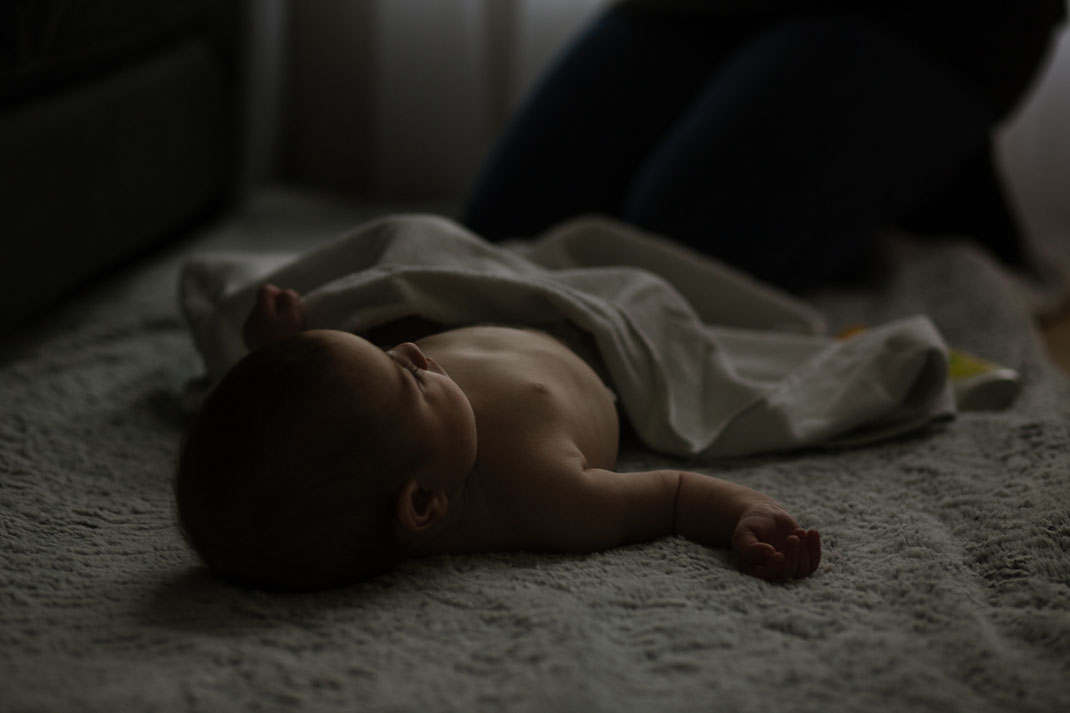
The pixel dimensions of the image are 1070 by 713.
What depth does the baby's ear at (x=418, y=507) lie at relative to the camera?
661 mm

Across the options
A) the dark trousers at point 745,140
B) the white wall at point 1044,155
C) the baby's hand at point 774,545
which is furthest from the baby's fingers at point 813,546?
the white wall at point 1044,155

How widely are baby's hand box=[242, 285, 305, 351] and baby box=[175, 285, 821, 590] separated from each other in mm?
189

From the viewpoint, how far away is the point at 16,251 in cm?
116

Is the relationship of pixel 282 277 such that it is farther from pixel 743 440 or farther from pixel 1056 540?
pixel 1056 540

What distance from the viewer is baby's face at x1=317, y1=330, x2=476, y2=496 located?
2.18ft

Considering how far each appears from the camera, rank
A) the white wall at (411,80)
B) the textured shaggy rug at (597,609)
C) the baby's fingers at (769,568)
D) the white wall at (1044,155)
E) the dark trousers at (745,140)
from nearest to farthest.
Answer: the textured shaggy rug at (597,609) < the baby's fingers at (769,568) < the dark trousers at (745,140) < the white wall at (1044,155) < the white wall at (411,80)

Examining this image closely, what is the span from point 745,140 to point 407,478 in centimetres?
87

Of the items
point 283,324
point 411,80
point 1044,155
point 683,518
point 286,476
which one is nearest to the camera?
point 286,476

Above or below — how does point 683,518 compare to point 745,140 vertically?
below

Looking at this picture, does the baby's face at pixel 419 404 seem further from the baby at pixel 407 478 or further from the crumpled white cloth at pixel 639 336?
the crumpled white cloth at pixel 639 336

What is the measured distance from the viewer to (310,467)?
628 millimetres

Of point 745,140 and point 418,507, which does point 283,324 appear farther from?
point 745,140

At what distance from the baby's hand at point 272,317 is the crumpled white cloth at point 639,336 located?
0.04 ft

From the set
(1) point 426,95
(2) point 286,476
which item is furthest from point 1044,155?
(2) point 286,476
